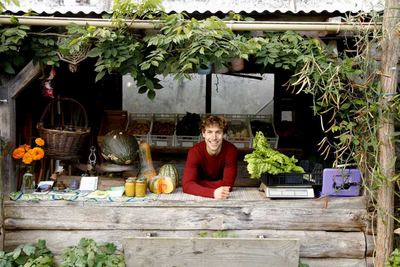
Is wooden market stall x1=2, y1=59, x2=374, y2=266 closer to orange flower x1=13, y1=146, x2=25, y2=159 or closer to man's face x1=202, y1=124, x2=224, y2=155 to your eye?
orange flower x1=13, y1=146, x2=25, y2=159

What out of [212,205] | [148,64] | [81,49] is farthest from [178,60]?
[212,205]

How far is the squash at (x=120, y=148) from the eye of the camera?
5.93 metres

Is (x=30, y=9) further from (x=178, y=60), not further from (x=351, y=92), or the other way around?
(x=351, y=92)

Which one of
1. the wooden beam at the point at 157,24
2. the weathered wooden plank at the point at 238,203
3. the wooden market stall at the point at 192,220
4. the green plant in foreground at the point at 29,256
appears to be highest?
the wooden beam at the point at 157,24

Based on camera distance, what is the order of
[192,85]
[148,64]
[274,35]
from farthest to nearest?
[192,85]
[274,35]
[148,64]

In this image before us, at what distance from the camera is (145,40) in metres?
5.01

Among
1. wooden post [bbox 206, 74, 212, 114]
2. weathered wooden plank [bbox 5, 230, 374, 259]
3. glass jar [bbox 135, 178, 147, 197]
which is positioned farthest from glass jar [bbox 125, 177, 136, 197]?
wooden post [bbox 206, 74, 212, 114]

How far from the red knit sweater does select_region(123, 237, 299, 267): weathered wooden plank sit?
68 centimetres

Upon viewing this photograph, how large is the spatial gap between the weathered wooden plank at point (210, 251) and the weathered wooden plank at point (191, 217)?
11.6 inches

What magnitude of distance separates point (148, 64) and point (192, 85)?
444 cm

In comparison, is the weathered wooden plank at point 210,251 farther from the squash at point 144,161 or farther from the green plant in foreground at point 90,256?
the squash at point 144,161

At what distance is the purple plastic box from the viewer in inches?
210

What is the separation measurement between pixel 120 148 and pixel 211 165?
3.75 feet

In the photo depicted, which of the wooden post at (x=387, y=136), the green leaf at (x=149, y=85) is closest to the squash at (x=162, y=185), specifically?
the green leaf at (x=149, y=85)
